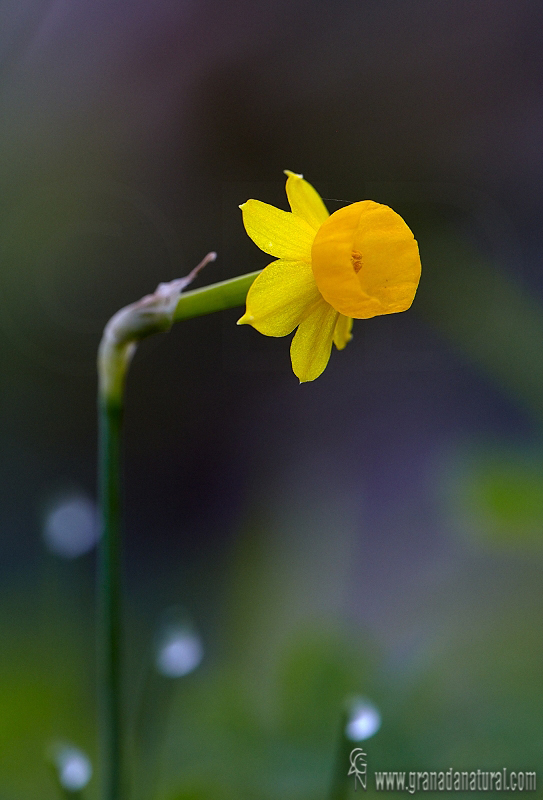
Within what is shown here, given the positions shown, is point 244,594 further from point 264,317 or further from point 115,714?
point 264,317

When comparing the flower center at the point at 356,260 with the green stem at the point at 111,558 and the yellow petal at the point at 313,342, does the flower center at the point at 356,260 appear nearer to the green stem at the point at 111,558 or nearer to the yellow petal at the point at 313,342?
the yellow petal at the point at 313,342

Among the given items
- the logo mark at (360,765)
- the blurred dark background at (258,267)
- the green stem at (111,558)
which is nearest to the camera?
the green stem at (111,558)

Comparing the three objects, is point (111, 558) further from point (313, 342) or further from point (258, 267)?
point (258, 267)

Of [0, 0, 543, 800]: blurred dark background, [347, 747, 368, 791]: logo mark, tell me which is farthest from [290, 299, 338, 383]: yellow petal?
[0, 0, 543, 800]: blurred dark background

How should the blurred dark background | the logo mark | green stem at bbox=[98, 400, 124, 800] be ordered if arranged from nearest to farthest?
green stem at bbox=[98, 400, 124, 800], the logo mark, the blurred dark background

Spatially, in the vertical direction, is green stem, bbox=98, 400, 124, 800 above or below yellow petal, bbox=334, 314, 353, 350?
below

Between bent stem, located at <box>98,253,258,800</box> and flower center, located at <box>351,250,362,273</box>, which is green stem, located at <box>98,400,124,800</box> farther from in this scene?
flower center, located at <box>351,250,362,273</box>

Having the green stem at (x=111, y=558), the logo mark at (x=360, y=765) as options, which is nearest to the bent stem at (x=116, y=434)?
the green stem at (x=111, y=558)
